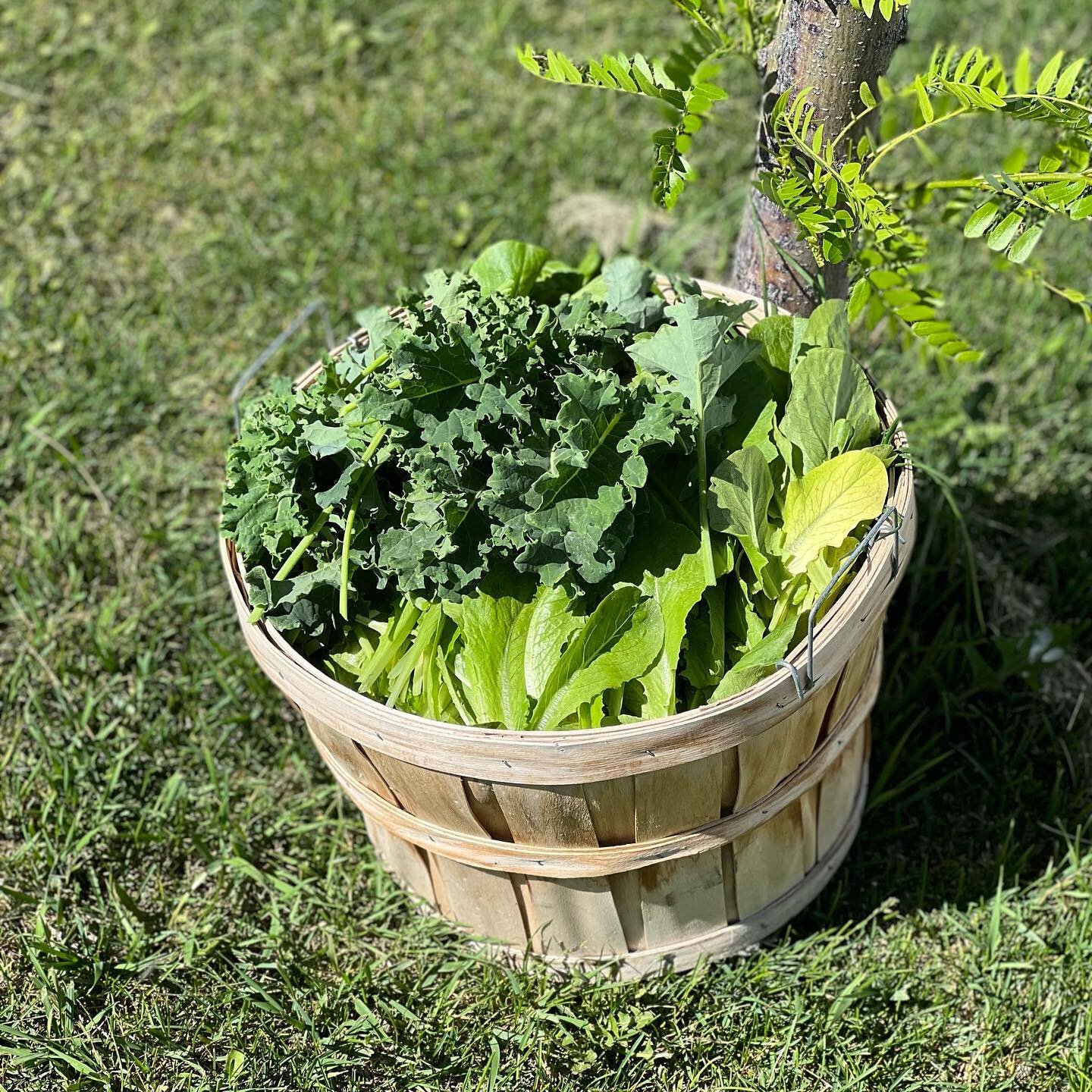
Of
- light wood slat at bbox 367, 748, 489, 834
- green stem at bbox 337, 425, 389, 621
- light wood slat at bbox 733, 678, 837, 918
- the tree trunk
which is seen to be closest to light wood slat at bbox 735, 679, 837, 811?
light wood slat at bbox 733, 678, 837, 918

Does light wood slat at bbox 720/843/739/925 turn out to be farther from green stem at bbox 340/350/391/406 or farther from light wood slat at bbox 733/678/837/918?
green stem at bbox 340/350/391/406

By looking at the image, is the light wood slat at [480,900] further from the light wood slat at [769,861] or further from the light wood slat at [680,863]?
the light wood slat at [769,861]

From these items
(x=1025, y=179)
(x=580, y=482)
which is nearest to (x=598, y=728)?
(x=580, y=482)

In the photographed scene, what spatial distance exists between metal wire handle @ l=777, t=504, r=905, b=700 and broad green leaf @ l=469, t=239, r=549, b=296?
0.80m

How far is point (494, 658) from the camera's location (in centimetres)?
196

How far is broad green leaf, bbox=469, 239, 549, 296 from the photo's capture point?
2270 mm

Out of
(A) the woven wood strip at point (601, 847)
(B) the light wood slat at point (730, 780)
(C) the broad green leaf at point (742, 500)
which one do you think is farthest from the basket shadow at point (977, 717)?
(C) the broad green leaf at point (742, 500)

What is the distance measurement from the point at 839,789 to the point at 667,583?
674mm

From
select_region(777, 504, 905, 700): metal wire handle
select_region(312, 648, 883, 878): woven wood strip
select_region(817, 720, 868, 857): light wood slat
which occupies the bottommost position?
select_region(817, 720, 868, 857): light wood slat

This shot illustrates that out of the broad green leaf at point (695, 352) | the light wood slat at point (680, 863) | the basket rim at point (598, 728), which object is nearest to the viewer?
the basket rim at point (598, 728)

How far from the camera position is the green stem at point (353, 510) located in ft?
6.39

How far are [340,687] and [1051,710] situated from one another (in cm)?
171

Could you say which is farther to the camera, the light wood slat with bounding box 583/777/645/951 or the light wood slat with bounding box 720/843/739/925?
the light wood slat with bounding box 720/843/739/925

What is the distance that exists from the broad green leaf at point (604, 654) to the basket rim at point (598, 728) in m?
0.08
